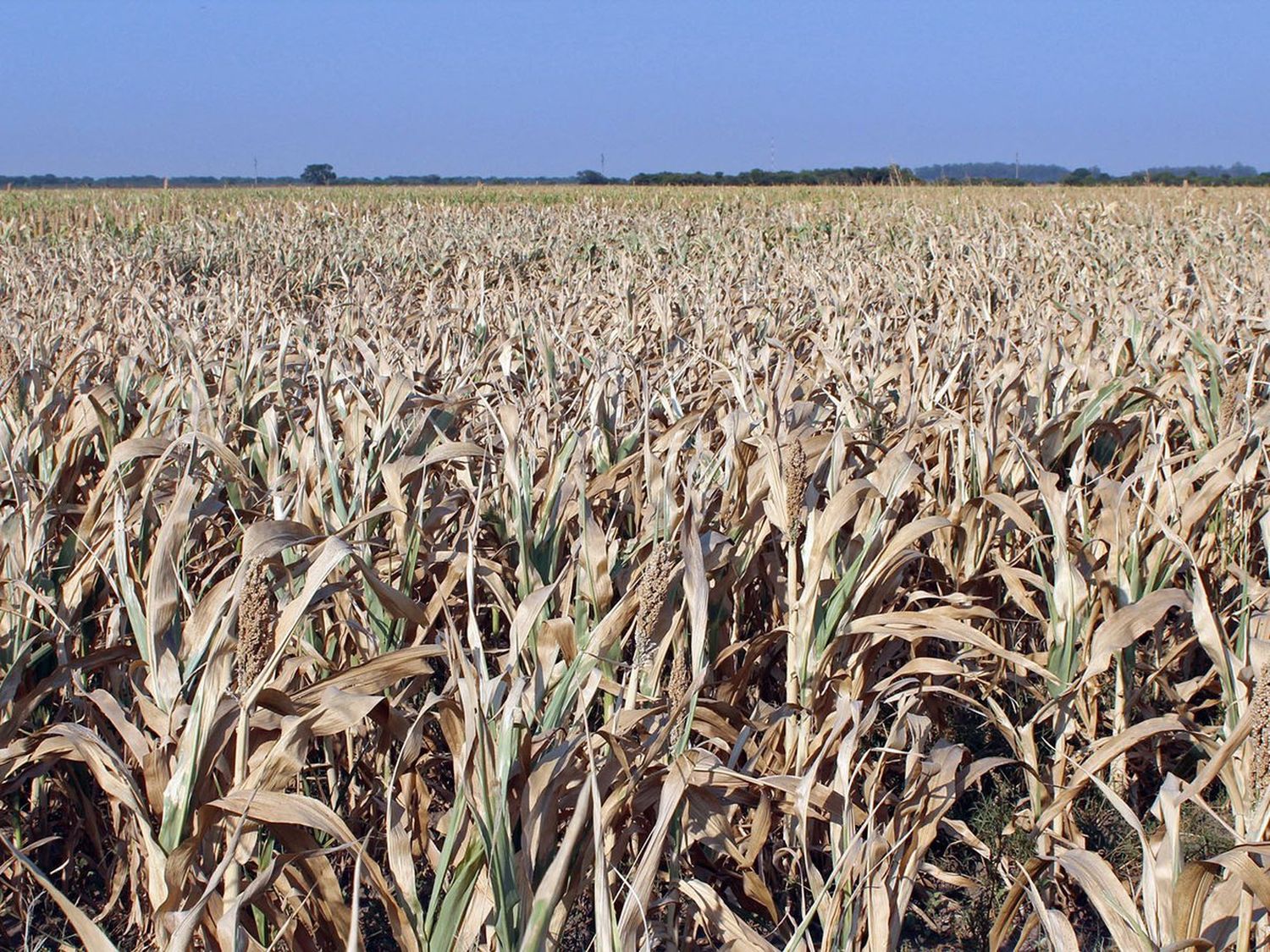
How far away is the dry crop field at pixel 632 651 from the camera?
144 cm

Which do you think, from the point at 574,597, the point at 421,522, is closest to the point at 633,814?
the point at 574,597

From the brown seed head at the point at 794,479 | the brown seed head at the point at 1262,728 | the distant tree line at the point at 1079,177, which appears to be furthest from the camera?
the distant tree line at the point at 1079,177

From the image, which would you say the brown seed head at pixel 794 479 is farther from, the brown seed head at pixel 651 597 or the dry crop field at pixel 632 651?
the brown seed head at pixel 651 597

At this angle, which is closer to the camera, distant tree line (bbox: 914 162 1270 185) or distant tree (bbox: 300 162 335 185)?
distant tree line (bbox: 914 162 1270 185)

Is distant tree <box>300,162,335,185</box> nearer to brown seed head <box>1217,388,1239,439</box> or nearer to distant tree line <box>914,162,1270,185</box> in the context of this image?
distant tree line <box>914,162,1270,185</box>

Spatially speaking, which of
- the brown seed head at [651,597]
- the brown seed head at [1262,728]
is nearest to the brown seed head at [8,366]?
the brown seed head at [651,597]

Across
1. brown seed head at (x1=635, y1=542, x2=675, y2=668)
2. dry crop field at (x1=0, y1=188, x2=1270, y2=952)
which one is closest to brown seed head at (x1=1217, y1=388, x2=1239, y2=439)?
dry crop field at (x1=0, y1=188, x2=1270, y2=952)

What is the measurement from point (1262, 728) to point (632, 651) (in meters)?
1.06

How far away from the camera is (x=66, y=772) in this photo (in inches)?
83.5

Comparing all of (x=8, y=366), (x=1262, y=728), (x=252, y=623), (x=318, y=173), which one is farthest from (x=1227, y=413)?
(x=318, y=173)

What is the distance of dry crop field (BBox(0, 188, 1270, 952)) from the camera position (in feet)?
4.74

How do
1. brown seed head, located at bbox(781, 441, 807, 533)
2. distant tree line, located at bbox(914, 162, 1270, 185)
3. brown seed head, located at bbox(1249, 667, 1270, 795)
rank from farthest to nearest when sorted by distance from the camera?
distant tree line, located at bbox(914, 162, 1270, 185) → brown seed head, located at bbox(781, 441, 807, 533) → brown seed head, located at bbox(1249, 667, 1270, 795)

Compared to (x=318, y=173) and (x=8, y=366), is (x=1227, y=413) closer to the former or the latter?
(x=8, y=366)

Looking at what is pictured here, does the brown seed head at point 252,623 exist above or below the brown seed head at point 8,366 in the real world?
below
